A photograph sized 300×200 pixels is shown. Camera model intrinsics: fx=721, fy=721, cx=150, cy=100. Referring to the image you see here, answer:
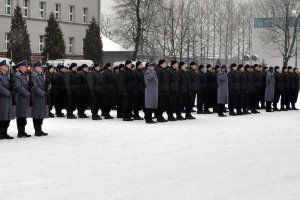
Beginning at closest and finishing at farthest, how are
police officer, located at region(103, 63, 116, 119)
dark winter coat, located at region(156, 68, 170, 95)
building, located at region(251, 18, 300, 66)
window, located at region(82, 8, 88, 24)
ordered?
dark winter coat, located at region(156, 68, 170, 95), police officer, located at region(103, 63, 116, 119), window, located at region(82, 8, 88, 24), building, located at region(251, 18, 300, 66)

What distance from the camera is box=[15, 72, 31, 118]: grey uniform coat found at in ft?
54.0

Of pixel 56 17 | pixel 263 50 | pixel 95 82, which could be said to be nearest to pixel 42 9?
pixel 56 17

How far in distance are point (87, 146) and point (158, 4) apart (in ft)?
164

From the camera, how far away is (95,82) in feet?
77.9

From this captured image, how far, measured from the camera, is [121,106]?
23.6 m

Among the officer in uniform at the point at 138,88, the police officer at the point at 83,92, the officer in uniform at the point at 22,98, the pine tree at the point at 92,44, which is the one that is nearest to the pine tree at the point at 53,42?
the pine tree at the point at 92,44

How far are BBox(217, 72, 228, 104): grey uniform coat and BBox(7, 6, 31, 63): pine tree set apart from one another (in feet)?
104

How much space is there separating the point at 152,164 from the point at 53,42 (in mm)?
47957

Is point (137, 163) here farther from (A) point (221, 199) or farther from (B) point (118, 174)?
(A) point (221, 199)

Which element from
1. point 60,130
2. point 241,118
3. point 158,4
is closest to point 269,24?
point 158,4

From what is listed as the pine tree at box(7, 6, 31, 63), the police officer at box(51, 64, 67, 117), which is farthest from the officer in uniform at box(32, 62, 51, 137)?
the pine tree at box(7, 6, 31, 63)

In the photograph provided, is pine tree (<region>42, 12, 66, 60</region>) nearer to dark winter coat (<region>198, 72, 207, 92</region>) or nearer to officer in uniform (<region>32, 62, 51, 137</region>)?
dark winter coat (<region>198, 72, 207, 92</region>)

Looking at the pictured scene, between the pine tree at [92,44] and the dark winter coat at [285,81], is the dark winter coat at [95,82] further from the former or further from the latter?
the pine tree at [92,44]

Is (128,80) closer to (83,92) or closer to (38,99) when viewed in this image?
(83,92)
